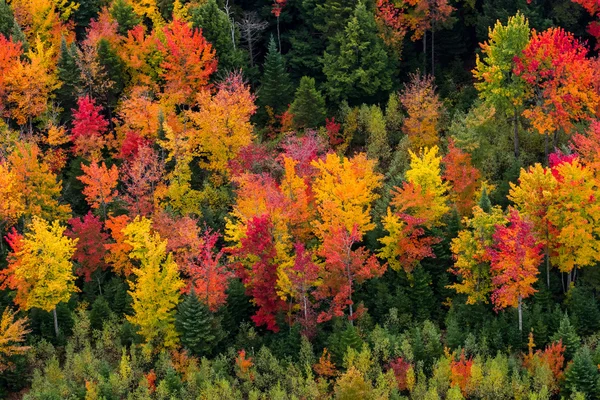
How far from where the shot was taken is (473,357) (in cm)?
4972

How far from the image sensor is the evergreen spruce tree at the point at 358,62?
222ft

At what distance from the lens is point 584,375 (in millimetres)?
46375

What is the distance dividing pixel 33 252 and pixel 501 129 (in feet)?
108

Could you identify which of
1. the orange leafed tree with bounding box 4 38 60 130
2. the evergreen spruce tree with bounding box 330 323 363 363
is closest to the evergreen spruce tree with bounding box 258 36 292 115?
the orange leafed tree with bounding box 4 38 60 130

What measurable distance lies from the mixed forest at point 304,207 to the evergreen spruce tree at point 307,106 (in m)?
0.16

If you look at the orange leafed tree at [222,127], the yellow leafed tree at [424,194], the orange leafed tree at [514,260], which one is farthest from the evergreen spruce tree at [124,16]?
the orange leafed tree at [514,260]

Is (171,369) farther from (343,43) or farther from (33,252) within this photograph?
(343,43)

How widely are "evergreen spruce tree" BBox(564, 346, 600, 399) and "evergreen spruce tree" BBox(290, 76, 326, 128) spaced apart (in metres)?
28.1

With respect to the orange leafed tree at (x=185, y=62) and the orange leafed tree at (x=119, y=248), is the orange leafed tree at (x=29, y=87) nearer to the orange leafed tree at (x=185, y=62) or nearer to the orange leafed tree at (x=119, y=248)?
the orange leafed tree at (x=185, y=62)

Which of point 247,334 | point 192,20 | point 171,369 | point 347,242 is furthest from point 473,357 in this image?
point 192,20

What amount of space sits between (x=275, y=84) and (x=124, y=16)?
1361cm

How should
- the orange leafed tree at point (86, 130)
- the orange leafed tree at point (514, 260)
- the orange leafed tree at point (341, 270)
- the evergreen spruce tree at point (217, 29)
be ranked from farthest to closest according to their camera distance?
the evergreen spruce tree at point (217, 29) < the orange leafed tree at point (86, 130) < the orange leafed tree at point (341, 270) < the orange leafed tree at point (514, 260)

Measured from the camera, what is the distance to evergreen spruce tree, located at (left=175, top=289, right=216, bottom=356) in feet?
165

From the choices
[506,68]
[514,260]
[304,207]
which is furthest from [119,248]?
[506,68]
